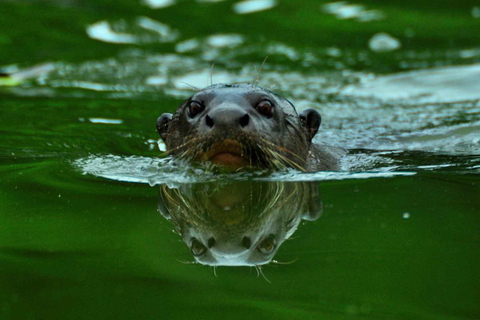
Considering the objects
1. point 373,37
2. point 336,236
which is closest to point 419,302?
point 336,236

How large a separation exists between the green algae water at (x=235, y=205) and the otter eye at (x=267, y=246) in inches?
0.4

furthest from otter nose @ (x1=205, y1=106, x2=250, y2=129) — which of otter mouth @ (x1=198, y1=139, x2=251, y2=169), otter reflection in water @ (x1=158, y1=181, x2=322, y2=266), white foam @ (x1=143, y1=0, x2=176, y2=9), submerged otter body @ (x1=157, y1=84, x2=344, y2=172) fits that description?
white foam @ (x1=143, y1=0, x2=176, y2=9)

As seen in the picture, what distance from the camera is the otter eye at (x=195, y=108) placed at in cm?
488

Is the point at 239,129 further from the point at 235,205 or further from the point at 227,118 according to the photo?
the point at 235,205

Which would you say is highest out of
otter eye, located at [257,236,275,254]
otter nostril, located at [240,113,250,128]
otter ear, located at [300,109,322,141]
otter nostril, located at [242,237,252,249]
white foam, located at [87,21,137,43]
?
otter nostril, located at [240,113,250,128]

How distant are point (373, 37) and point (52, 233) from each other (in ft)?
33.6

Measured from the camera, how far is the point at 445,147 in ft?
21.6

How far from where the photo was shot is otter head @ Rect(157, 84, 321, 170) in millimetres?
4355

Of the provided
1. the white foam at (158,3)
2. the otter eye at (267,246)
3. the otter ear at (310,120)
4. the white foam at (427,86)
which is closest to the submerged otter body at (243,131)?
the otter ear at (310,120)

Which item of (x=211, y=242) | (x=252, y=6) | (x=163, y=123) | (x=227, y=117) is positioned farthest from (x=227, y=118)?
(x=252, y=6)

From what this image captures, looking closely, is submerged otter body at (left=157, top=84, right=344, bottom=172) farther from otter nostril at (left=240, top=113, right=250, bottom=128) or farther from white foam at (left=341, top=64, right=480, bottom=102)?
white foam at (left=341, top=64, right=480, bottom=102)

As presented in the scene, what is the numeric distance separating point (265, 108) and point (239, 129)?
62 cm

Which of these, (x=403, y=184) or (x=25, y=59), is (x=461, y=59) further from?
(x=403, y=184)

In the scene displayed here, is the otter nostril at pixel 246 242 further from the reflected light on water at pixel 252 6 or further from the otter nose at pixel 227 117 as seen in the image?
the reflected light on water at pixel 252 6
